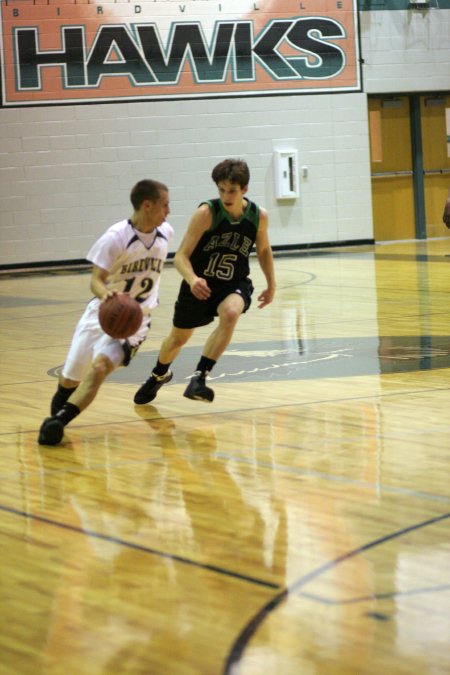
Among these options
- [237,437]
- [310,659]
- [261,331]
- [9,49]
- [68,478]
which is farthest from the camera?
[9,49]

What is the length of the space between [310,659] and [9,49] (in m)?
16.2

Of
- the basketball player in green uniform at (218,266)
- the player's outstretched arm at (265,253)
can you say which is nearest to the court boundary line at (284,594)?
the basketball player in green uniform at (218,266)

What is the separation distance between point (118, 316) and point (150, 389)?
1.34 metres

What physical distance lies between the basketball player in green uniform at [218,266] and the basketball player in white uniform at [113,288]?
1.25ft

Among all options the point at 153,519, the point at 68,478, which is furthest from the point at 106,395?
the point at 153,519

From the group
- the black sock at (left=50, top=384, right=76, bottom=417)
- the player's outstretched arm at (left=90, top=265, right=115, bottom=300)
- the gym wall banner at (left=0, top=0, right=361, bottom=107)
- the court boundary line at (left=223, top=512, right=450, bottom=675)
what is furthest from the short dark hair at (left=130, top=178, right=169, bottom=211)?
the gym wall banner at (left=0, top=0, right=361, bottom=107)

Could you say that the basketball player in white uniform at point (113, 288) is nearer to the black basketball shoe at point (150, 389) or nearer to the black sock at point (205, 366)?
the black sock at point (205, 366)

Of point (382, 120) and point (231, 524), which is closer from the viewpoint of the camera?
point (231, 524)

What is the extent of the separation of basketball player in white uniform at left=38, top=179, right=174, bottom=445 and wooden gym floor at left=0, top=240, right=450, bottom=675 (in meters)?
0.22

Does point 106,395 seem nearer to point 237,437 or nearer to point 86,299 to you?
point 237,437

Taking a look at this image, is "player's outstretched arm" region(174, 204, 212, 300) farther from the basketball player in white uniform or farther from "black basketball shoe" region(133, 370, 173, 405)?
"black basketball shoe" region(133, 370, 173, 405)

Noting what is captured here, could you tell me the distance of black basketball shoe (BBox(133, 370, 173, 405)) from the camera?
6.76m

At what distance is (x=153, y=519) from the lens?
14.1ft

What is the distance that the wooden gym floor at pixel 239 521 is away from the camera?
3.02m
